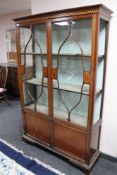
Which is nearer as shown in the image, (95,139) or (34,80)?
(95,139)

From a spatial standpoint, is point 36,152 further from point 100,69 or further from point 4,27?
point 4,27

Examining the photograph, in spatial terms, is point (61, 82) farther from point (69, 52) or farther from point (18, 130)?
point (18, 130)

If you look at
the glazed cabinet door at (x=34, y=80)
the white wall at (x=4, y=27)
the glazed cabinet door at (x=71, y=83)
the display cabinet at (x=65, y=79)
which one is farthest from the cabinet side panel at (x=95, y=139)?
the white wall at (x=4, y=27)

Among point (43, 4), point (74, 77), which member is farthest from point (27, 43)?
point (74, 77)

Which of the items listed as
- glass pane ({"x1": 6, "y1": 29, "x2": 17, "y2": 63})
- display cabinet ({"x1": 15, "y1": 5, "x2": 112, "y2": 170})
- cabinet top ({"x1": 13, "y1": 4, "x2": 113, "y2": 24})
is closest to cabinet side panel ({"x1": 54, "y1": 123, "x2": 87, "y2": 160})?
display cabinet ({"x1": 15, "y1": 5, "x2": 112, "y2": 170})

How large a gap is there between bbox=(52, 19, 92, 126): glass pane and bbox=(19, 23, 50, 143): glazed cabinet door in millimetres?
188

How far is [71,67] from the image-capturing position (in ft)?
6.47

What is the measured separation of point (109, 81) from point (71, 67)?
0.48m

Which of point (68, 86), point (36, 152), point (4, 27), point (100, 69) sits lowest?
point (36, 152)

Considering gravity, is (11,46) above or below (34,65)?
above

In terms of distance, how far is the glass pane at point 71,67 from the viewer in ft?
5.72

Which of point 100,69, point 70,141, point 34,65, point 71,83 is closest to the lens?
point 100,69

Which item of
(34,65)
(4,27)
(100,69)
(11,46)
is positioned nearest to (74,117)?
(100,69)

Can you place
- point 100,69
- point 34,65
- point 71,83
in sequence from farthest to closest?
point 34,65
point 71,83
point 100,69
